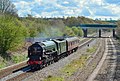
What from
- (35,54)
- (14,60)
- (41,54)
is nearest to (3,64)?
(14,60)

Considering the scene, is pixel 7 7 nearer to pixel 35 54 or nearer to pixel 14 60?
pixel 14 60

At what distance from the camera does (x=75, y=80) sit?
2886cm

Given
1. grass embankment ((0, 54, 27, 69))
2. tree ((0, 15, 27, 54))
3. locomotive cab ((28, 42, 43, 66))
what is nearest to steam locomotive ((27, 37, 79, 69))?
locomotive cab ((28, 42, 43, 66))

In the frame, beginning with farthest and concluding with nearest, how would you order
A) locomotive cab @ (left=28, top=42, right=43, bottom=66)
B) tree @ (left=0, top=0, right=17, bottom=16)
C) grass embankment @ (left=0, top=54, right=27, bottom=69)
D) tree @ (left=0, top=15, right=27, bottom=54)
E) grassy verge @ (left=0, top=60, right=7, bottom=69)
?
1. tree @ (left=0, top=0, right=17, bottom=16)
2. tree @ (left=0, top=15, right=27, bottom=54)
3. grass embankment @ (left=0, top=54, right=27, bottom=69)
4. grassy verge @ (left=0, top=60, right=7, bottom=69)
5. locomotive cab @ (left=28, top=42, right=43, bottom=66)

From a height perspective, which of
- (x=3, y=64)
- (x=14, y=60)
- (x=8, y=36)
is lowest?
(x=14, y=60)

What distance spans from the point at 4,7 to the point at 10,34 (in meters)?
54.3

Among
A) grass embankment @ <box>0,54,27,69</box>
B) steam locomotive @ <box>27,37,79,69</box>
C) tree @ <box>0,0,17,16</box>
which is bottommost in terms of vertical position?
grass embankment @ <box>0,54,27,69</box>

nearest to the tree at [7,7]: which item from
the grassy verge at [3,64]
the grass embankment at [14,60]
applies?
Result: the grass embankment at [14,60]

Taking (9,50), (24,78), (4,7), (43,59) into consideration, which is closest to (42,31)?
(4,7)

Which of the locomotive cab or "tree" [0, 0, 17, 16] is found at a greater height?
"tree" [0, 0, 17, 16]

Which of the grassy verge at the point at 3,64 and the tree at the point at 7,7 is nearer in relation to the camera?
the grassy verge at the point at 3,64

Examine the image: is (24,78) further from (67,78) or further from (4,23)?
(4,23)

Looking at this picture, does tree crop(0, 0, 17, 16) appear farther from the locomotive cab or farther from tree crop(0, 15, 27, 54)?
the locomotive cab

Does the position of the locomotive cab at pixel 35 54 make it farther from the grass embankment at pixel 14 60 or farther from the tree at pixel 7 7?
the tree at pixel 7 7
